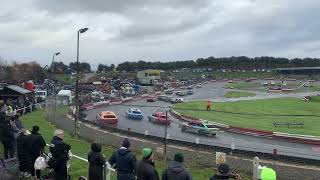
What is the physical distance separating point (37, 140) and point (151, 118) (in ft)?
127

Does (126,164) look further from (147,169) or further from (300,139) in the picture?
(300,139)

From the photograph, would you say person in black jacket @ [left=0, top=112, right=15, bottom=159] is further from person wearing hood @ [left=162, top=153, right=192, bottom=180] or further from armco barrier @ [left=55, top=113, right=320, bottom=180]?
armco barrier @ [left=55, top=113, right=320, bottom=180]

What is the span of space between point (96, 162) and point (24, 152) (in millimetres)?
2549

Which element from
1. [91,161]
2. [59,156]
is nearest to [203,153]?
[91,161]

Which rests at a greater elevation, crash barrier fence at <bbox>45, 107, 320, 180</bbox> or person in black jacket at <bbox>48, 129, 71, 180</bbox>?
person in black jacket at <bbox>48, 129, 71, 180</bbox>

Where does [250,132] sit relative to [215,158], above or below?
below

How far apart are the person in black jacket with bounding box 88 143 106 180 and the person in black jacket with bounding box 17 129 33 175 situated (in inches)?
84.9

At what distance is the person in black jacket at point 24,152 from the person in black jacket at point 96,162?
Result: 7.08ft

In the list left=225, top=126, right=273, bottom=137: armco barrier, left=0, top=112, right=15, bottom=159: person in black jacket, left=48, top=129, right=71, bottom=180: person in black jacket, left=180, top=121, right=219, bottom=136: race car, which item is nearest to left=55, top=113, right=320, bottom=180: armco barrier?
left=0, top=112, right=15, bottom=159: person in black jacket

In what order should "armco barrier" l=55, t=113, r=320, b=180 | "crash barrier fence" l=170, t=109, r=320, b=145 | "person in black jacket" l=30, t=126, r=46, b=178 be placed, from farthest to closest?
"crash barrier fence" l=170, t=109, r=320, b=145 → "armco barrier" l=55, t=113, r=320, b=180 → "person in black jacket" l=30, t=126, r=46, b=178

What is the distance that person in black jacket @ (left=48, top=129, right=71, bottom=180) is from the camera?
35.9 feet

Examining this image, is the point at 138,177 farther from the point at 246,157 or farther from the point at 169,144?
the point at 169,144

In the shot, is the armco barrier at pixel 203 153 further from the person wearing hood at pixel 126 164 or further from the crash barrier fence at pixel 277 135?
the crash barrier fence at pixel 277 135

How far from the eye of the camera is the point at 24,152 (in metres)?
12.3
